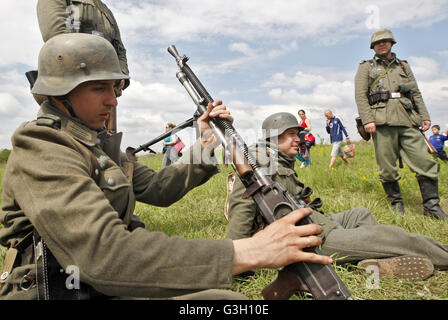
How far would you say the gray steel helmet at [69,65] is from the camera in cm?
202

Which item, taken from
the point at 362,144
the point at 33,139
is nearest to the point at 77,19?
the point at 33,139

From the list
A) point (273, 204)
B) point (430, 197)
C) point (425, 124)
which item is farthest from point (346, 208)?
point (273, 204)

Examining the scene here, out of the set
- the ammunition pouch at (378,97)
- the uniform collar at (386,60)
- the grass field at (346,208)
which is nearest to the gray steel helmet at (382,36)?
the uniform collar at (386,60)

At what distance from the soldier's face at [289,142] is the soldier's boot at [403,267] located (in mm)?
1589

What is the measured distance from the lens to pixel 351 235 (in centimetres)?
350

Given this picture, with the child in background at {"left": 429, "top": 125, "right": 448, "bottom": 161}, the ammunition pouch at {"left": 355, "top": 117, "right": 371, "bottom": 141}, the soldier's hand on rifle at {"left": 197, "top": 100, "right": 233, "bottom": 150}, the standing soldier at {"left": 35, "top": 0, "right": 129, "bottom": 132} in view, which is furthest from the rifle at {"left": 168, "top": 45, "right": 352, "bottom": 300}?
the child in background at {"left": 429, "top": 125, "right": 448, "bottom": 161}

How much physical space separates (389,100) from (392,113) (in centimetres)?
23

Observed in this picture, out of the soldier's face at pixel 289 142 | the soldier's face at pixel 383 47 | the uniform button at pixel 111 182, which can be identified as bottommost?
the uniform button at pixel 111 182

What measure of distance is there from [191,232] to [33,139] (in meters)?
3.06

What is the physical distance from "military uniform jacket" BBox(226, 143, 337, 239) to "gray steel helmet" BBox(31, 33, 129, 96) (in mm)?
1991

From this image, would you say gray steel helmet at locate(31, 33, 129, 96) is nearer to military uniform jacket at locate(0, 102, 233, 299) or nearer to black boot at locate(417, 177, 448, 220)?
military uniform jacket at locate(0, 102, 233, 299)

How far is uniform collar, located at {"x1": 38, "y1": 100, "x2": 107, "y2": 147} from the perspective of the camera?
1.91 meters

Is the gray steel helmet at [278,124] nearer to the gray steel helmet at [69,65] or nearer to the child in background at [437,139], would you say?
the gray steel helmet at [69,65]

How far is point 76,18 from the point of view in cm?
376
